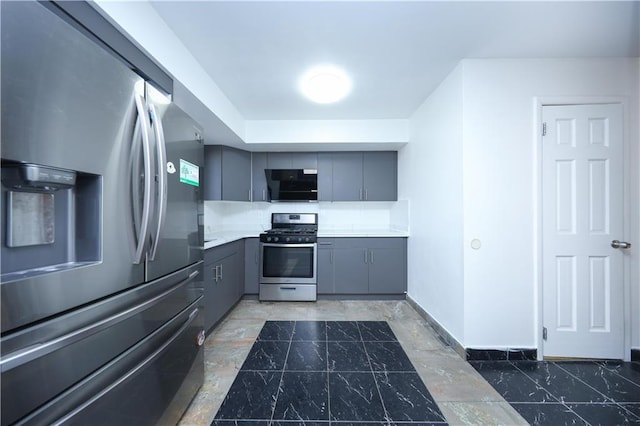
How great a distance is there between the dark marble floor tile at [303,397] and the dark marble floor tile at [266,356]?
17cm

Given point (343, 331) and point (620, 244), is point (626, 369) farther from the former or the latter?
point (343, 331)

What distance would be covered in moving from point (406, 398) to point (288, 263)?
2.01 metres

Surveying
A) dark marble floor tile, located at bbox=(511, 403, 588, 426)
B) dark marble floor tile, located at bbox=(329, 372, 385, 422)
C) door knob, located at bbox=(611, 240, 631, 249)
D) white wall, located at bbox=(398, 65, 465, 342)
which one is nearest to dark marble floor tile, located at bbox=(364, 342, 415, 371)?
dark marble floor tile, located at bbox=(329, 372, 385, 422)

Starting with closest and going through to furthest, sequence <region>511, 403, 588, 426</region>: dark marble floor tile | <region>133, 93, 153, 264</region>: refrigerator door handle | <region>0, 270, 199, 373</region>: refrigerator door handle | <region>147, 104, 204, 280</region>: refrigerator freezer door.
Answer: <region>0, 270, 199, 373</region>: refrigerator door handle → <region>133, 93, 153, 264</region>: refrigerator door handle → <region>147, 104, 204, 280</region>: refrigerator freezer door → <region>511, 403, 588, 426</region>: dark marble floor tile

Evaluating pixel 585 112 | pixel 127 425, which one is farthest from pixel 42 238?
pixel 585 112

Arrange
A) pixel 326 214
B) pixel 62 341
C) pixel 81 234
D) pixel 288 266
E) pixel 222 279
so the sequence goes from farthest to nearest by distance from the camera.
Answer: pixel 326 214
pixel 288 266
pixel 222 279
pixel 81 234
pixel 62 341

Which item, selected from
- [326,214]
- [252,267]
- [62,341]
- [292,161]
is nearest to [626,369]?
[326,214]

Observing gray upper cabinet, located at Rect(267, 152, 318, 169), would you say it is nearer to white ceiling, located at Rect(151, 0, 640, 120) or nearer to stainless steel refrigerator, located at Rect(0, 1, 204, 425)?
white ceiling, located at Rect(151, 0, 640, 120)

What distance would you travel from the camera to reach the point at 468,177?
1899mm

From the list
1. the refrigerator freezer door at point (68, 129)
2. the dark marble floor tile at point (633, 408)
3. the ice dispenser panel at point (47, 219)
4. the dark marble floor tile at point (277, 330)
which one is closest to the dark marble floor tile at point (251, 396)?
the dark marble floor tile at point (277, 330)

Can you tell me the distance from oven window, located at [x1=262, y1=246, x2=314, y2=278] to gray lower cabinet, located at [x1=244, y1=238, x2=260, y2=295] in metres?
0.11

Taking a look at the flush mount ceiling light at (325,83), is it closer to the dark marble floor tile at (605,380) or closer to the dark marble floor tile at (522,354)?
the dark marble floor tile at (522,354)

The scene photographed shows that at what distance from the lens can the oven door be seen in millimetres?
3172

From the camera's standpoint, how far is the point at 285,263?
3.19 metres
